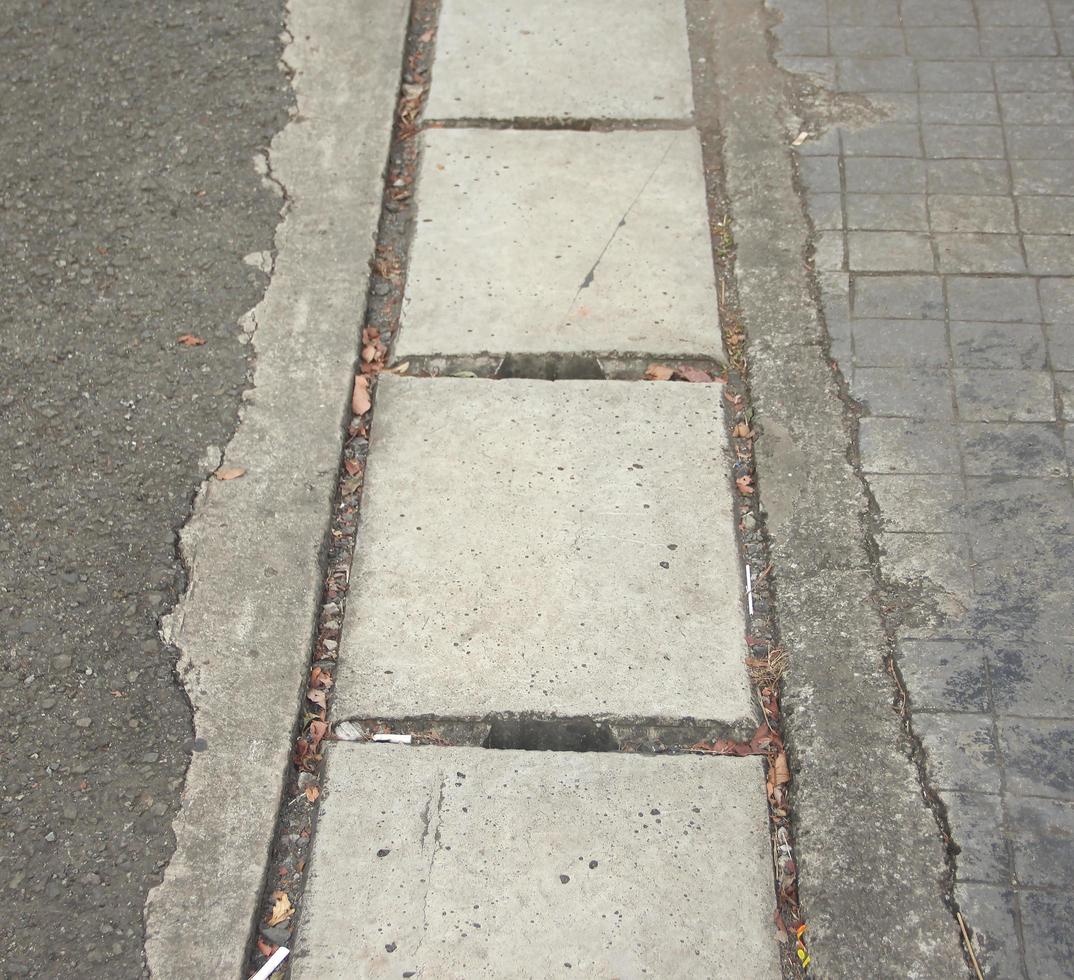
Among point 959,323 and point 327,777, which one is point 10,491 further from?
point 959,323

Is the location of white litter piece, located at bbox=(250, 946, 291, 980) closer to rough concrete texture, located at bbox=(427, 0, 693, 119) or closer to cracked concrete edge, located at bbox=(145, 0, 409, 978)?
cracked concrete edge, located at bbox=(145, 0, 409, 978)

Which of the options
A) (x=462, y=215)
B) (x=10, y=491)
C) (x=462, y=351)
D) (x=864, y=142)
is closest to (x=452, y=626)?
(x=462, y=351)

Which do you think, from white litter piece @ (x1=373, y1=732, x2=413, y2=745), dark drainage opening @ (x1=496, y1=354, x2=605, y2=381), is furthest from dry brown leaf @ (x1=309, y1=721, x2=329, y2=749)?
dark drainage opening @ (x1=496, y1=354, x2=605, y2=381)

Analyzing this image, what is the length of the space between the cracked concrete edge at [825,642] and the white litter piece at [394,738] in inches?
37.3

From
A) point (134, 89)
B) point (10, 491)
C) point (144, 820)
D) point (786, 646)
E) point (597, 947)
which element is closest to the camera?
point (597, 947)

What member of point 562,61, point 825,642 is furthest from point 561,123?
point 825,642

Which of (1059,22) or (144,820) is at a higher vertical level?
(1059,22)

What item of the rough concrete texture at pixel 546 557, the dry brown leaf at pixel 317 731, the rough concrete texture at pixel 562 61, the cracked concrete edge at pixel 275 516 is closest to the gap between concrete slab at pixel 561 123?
the rough concrete texture at pixel 562 61

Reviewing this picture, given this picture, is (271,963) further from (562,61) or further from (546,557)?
(562,61)

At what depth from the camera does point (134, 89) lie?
14.9 feet

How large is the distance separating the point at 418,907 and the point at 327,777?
406 millimetres

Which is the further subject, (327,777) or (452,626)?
(452,626)

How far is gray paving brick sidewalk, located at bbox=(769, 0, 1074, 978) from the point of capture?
9.02 ft

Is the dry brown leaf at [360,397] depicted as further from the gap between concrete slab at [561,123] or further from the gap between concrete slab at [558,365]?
the gap between concrete slab at [561,123]
